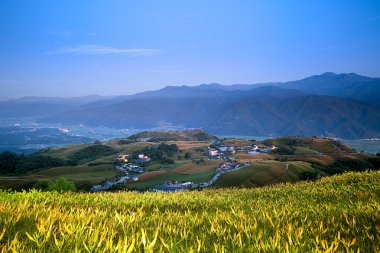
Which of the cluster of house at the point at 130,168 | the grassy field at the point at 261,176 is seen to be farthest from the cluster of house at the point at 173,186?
the cluster of house at the point at 130,168

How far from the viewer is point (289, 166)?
12850 centimetres

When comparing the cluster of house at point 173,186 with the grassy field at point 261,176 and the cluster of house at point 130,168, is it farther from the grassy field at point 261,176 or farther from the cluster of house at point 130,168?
the cluster of house at point 130,168

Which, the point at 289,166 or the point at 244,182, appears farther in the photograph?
the point at 289,166

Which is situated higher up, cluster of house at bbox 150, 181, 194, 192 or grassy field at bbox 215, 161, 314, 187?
grassy field at bbox 215, 161, 314, 187

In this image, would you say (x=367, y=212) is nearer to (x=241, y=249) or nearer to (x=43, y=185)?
(x=241, y=249)

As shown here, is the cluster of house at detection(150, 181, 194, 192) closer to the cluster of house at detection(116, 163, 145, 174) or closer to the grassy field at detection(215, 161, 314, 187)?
the grassy field at detection(215, 161, 314, 187)

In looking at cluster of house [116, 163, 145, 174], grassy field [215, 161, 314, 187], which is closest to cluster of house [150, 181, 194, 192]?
grassy field [215, 161, 314, 187]

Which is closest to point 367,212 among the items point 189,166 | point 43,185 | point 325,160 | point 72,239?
point 72,239

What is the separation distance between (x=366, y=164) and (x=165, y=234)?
19005 centimetres

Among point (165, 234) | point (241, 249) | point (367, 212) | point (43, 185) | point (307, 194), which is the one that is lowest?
point (43, 185)

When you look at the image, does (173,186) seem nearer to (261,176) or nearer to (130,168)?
(261,176)

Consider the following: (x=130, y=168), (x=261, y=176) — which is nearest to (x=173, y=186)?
(x=261, y=176)

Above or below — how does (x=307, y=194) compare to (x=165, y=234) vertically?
below

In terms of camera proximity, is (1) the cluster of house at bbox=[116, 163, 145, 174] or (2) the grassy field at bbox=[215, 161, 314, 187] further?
(1) the cluster of house at bbox=[116, 163, 145, 174]
